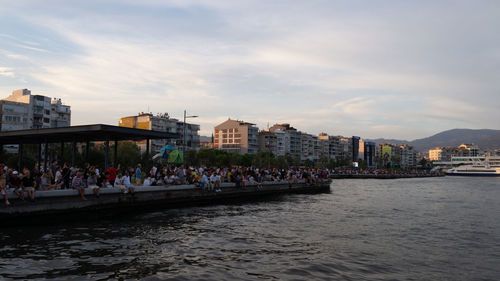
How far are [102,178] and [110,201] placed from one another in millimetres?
1721

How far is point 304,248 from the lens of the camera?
14.0 m

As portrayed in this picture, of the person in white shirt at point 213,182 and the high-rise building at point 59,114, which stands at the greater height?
the high-rise building at point 59,114

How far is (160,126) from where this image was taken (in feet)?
399

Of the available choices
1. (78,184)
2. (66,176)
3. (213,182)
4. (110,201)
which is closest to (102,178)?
(110,201)

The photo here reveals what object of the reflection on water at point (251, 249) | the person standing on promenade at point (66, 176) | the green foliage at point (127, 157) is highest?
the green foliage at point (127, 157)

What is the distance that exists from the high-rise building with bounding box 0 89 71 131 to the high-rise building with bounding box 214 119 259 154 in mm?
65558

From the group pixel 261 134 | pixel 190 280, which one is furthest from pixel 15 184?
pixel 261 134

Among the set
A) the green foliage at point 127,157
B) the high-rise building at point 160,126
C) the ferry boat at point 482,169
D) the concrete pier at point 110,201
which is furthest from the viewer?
the ferry boat at point 482,169

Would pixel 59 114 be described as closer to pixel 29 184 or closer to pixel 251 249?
pixel 29 184

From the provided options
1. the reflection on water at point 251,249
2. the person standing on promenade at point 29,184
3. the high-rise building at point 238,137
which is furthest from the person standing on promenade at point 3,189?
the high-rise building at point 238,137

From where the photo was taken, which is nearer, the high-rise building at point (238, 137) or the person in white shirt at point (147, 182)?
the person in white shirt at point (147, 182)

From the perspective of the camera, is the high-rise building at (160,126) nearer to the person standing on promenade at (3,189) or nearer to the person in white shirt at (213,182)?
the person in white shirt at (213,182)

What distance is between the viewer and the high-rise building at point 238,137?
145 m

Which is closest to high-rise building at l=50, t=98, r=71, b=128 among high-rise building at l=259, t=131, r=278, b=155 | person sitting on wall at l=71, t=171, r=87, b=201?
high-rise building at l=259, t=131, r=278, b=155
